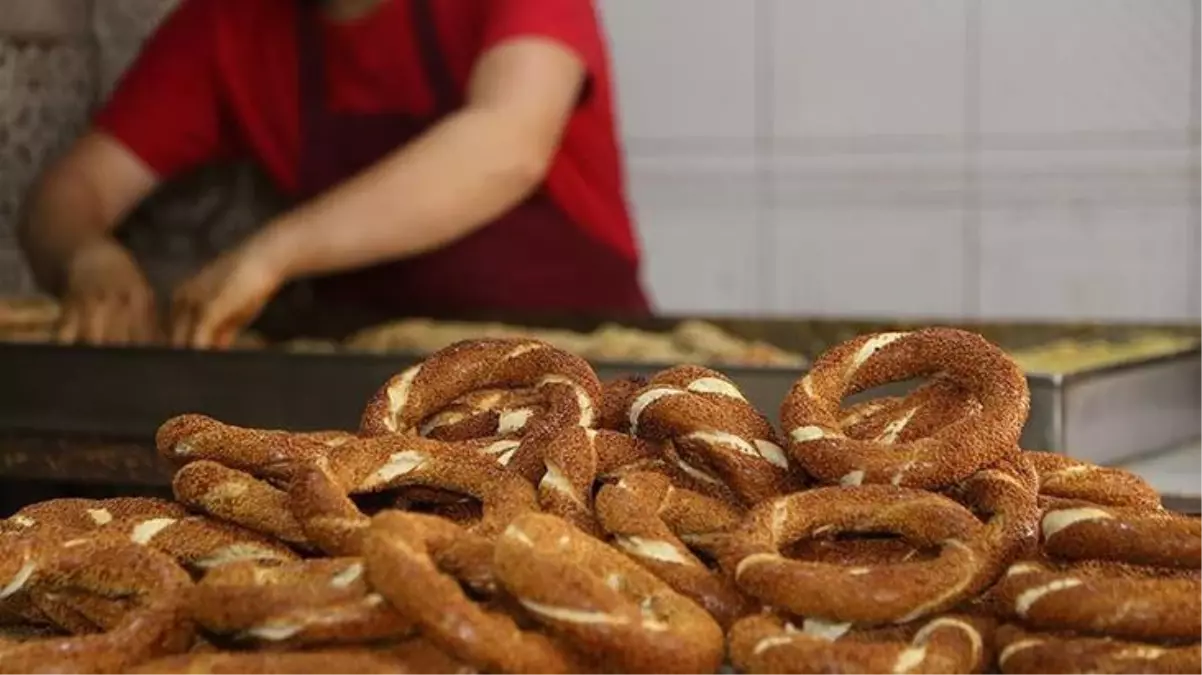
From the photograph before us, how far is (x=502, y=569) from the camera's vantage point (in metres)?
0.72

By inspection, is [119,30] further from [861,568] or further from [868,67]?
[861,568]

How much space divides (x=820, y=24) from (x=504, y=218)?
2.34ft

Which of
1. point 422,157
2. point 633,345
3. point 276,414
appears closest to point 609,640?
point 276,414

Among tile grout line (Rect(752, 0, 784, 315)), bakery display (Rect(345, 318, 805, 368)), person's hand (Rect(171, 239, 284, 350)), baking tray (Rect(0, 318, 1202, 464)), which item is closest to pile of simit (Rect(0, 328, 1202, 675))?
baking tray (Rect(0, 318, 1202, 464))

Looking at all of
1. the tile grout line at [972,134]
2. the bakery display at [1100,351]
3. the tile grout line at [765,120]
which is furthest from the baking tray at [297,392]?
the tile grout line at [765,120]

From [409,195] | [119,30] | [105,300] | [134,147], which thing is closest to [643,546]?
[409,195]

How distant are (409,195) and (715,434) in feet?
5.69

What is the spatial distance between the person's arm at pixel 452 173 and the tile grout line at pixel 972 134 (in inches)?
31.0

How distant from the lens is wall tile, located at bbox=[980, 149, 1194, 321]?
111 inches

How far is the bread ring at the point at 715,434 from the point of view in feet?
2.80

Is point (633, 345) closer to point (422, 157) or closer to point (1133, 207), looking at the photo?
point (422, 157)

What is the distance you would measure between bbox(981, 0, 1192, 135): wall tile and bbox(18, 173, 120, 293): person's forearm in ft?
5.40

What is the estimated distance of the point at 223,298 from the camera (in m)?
2.33

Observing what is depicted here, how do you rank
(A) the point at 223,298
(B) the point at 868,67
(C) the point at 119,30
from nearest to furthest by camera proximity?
(A) the point at 223,298, (B) the point at 868,67, (C) the point at 119,30
